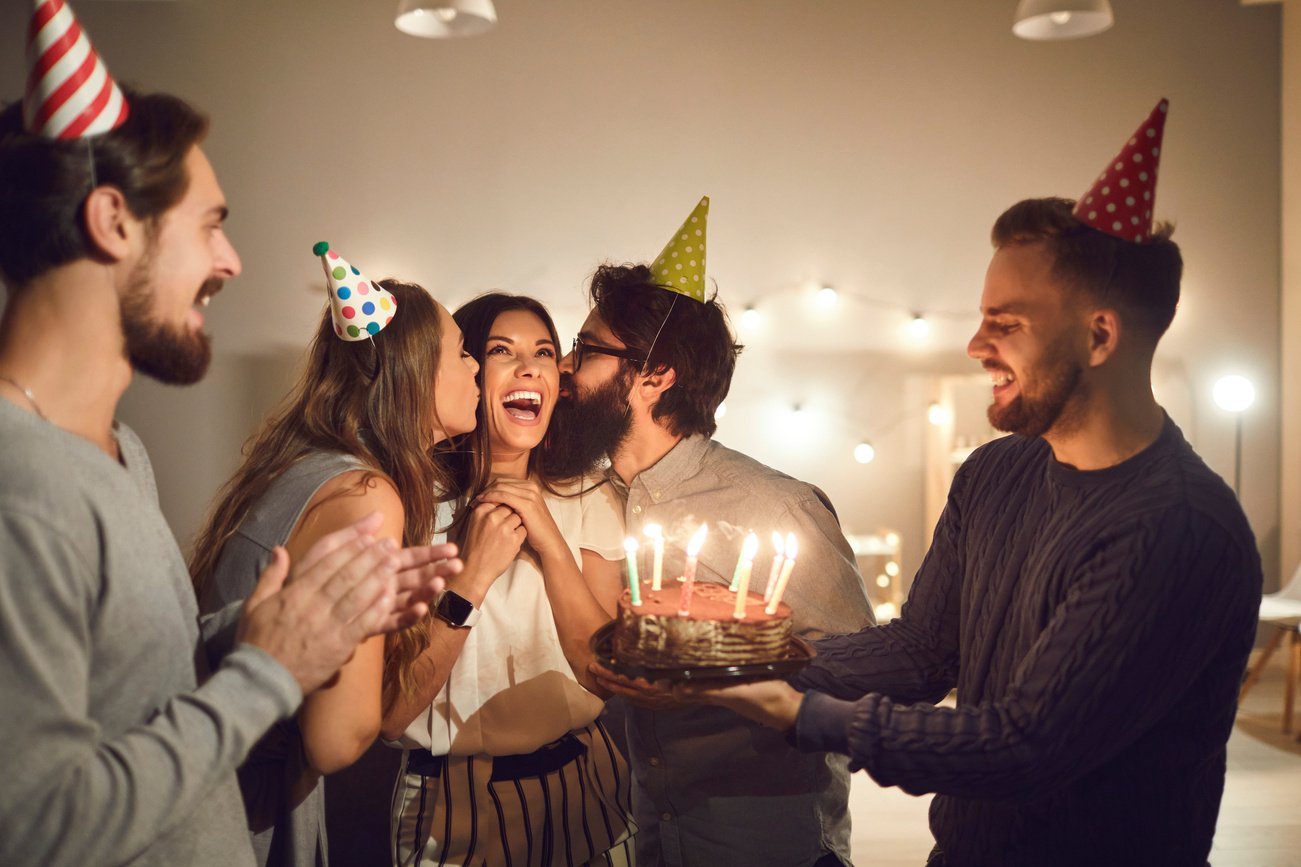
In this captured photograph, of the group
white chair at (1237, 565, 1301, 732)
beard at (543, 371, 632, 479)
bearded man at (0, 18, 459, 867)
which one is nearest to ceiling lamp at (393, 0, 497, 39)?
beard at (543, 371, 632, 479)

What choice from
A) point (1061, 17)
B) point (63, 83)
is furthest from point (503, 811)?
point (1061, 17)

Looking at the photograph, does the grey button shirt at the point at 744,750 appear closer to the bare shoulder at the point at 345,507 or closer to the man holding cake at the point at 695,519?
the man holding cake at the point at 695,519

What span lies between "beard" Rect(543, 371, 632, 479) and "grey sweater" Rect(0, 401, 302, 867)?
4.43ft

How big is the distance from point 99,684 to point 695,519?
4.76 feet

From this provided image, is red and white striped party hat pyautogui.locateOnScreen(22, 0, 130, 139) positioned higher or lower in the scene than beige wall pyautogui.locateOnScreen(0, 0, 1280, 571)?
lower

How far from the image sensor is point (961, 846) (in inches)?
67.2

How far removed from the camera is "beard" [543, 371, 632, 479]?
8.60ft

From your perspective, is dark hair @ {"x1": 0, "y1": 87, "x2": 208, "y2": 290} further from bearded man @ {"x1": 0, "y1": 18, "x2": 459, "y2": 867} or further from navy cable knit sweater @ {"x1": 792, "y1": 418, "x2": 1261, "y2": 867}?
navy cable knit sweater @ {"x1": 792, "y1": 418, "x2": 1261, "y2": 867}

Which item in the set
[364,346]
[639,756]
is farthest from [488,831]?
[364,346]

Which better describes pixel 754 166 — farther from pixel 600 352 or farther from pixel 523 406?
pixel 523 406

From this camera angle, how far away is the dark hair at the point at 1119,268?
1656 millimetres

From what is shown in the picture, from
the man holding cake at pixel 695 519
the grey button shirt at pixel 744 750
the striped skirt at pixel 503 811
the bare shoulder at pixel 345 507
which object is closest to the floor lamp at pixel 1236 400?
the man holding cake at pixel 695 519

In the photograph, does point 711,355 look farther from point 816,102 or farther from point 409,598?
point 816,102

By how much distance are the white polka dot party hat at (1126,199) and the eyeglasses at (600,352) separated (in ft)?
4.16
